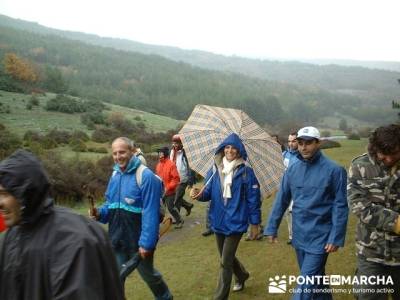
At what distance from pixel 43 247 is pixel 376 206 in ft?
8.21

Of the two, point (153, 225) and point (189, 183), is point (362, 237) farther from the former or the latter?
point (189, 183)

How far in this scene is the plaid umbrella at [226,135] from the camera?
5941 mm

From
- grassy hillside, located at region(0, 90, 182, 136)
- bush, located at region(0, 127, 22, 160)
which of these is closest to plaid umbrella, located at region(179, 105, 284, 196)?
bush, located at region(0, 127, 22, 160)

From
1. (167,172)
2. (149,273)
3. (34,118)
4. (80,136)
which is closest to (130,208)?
(149,273)

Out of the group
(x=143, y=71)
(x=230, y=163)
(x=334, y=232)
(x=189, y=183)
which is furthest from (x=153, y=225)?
(x=143, y=71)

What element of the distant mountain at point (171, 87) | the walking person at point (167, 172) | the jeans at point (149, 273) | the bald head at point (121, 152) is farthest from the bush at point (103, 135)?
the distant mountain at point (171, 87)

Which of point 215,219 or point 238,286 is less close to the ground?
point 215,219

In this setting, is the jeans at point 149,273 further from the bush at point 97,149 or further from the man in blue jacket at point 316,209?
the bush at point 97,149

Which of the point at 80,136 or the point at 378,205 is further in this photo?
the point at 80,136

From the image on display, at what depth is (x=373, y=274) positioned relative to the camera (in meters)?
3.65

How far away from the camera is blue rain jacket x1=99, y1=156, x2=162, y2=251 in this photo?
432 cm

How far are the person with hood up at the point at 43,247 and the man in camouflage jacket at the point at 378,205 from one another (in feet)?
7.09

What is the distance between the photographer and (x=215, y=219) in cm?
512

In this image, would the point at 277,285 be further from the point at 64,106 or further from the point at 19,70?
the point at 19,70
